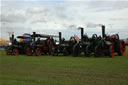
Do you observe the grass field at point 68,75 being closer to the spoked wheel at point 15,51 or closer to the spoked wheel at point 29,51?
the spoked wheel at point 29,51

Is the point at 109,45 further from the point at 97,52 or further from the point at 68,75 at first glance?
the point at 68,75

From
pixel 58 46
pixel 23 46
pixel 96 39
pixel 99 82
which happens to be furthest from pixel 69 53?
pixel 99 82

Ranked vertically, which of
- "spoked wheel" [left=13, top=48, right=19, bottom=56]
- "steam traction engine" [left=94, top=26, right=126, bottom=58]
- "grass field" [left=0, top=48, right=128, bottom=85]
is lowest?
"spoked wheel" [left=13, top=48, right=19, bottom=56]

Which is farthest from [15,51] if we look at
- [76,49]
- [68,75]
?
[68,75]

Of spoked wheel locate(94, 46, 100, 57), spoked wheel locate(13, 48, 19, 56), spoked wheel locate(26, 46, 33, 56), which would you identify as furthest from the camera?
spoked wheel locate(13, 48, 19, 56)

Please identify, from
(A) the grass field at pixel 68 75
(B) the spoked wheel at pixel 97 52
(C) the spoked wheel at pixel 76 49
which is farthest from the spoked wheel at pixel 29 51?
(A) the grass field at pixel 68 75

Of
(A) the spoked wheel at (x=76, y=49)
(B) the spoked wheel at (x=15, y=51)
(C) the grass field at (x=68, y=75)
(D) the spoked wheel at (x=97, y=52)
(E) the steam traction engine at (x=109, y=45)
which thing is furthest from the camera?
(B) the spoked wheel at (x=15, y=51)

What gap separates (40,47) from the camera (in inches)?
688

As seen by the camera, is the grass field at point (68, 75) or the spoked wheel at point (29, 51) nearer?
the grass field at point (68, 75)

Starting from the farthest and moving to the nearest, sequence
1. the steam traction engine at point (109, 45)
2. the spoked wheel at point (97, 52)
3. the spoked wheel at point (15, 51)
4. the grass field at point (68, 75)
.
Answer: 1. the spoked wheel at point (15, 51)
2. the spoked wheel at point (97, 52)
3. the steam traction engine at point (109, 45)
4. the grass field at point (68, 75)

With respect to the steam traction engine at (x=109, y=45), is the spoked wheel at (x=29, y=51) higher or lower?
lower

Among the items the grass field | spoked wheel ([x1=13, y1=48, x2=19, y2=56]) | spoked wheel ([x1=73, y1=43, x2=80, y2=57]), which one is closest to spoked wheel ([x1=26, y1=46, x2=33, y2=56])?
spoked wheel ([x1=13, y1=48, x2=19, y2=56])

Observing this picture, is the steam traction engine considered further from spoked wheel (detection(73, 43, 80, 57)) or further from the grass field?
the grass field

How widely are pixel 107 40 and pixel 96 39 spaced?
0.84 meters
